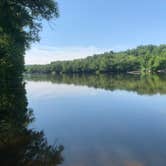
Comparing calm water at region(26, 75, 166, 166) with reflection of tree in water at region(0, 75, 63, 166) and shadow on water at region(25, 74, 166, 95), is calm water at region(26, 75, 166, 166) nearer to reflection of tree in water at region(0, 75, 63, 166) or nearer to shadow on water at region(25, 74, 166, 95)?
reflection of tree in water at region(0, 75, 63, 166)

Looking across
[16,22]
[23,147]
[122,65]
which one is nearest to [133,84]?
Answer: [16,22]

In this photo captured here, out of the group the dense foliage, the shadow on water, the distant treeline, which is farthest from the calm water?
the distant treeline

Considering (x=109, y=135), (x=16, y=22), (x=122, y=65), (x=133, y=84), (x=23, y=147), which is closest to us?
(x=23, y=147)

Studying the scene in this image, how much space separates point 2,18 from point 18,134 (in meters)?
7.09

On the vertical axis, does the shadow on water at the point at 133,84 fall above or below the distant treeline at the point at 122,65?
below

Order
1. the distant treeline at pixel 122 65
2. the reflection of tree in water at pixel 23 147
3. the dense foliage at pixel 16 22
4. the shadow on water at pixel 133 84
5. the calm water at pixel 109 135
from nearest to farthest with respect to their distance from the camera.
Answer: the reflection of tree in water at pixel 23 147, the calm water at pixel 109 135, the dense foliage at pixel 16 22, the shadow on water at pixel 133 84, the distant treeline at pixel 122 65

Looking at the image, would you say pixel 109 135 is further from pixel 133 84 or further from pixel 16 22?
pixel 133 84

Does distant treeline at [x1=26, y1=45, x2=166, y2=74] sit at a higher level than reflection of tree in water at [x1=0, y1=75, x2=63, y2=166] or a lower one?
higher

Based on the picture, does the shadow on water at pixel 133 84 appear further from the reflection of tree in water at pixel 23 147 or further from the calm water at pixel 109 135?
the reflection of tree in water at pixel 23 147

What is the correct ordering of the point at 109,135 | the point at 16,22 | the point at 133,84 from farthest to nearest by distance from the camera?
the point at 133,84, the point at 16,22, the point at 109,135

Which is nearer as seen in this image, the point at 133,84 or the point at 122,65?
the point at 133,84

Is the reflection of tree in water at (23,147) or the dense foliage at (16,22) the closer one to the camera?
the reflection of tree in water at (23,147)

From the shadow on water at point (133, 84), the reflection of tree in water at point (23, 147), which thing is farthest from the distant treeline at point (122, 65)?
the reflection of tree in water at point (23, 147)

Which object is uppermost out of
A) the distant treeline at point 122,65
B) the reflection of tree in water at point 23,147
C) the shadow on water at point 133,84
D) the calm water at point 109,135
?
the distant treeline at point 122,65
